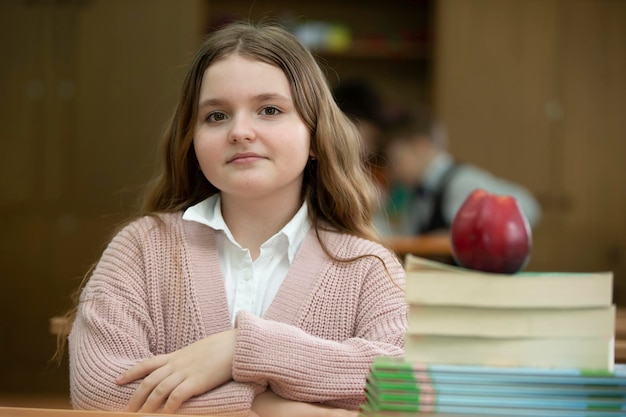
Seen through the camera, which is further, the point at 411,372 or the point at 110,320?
the point at 110,320

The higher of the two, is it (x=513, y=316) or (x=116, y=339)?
(x=513, y=316)

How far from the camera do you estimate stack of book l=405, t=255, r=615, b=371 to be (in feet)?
2.73

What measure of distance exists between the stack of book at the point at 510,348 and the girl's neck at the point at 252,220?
1.85ft

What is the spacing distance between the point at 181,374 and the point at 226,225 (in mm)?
298

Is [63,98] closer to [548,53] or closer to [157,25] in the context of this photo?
[157,25]

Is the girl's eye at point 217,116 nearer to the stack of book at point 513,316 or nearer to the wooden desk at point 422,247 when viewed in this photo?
the stack of book at point 513,316

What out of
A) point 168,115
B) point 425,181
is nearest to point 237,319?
point 425,181

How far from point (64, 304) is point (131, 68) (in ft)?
4.36

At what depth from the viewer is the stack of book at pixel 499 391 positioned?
84cm

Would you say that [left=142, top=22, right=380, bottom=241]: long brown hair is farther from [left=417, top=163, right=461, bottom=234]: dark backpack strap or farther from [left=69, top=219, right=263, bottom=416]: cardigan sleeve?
[left=417, top=163, right=461, bottom=234]: dark backpack strap

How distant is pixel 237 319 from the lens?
116cm

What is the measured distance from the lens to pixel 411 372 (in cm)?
84

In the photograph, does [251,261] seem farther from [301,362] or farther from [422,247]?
[422,247]

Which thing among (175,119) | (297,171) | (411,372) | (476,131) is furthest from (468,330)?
(476,131)
